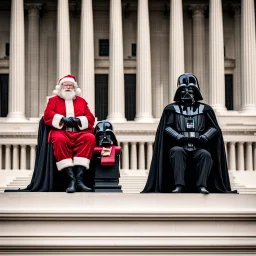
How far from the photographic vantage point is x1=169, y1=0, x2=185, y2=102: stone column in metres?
58.3

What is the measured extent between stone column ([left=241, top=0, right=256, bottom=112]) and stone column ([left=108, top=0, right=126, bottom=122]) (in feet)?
23.9

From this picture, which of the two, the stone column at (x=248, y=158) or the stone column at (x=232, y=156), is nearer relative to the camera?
the stone column at (x=232, y=156)

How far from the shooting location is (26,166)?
54062mm

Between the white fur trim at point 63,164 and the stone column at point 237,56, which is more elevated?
the stone column at point 237,56

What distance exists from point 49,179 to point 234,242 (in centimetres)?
358

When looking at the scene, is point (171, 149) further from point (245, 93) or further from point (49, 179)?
point (245, 93)

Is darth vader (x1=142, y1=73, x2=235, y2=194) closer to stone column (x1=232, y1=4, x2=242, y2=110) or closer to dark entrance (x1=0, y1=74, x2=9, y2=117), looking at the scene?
dark entrance (x1=0, y1=74, x2=9, y2=117)

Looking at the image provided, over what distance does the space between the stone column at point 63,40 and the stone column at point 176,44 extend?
6.16m

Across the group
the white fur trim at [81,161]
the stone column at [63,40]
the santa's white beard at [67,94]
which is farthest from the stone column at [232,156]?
the white fur trim at [81,161]

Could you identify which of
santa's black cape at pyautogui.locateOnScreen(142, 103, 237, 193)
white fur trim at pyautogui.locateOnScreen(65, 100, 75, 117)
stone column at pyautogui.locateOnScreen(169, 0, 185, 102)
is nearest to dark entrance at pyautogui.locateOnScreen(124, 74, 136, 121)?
stone column at pyautogui.locateOnScreen(169, 0, 185, 102)

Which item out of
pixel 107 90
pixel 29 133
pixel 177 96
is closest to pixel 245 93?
pixel 107 90

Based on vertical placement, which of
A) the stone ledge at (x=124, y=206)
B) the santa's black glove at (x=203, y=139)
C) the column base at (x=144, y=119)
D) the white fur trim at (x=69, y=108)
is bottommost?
the stone ledge at (x=124, y=206)

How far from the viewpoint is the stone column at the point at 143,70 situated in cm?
5800

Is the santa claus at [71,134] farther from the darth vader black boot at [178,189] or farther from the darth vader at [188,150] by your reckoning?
the darth vader black boot at [178,189]
